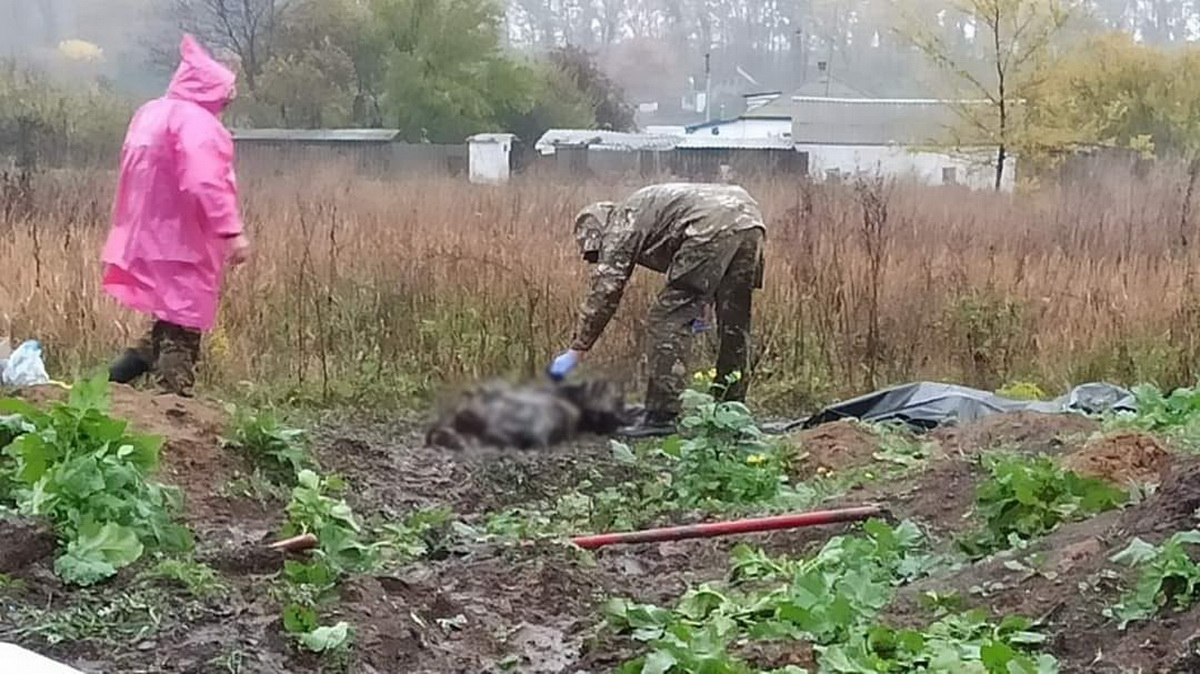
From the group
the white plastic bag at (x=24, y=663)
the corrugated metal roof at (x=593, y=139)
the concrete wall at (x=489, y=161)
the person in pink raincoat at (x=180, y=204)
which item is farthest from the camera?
the corrugated metal roof at (x=593, y=139)

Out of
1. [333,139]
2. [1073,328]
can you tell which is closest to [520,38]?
[1073,328]

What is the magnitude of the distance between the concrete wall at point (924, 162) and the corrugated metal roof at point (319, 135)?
6553 mm

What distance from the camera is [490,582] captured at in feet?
12.2

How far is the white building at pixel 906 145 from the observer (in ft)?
46.1

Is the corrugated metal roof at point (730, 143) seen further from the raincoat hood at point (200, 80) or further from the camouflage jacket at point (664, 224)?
the raincoat hood at point (200, 80)

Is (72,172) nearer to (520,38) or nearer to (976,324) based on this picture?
(976,324)

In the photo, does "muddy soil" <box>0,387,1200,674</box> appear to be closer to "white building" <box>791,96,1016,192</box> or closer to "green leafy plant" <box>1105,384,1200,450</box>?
"green leafy plant" <box>1105,384,1200,450</box>

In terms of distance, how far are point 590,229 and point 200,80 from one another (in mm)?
1556

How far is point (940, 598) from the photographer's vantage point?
312 centimetres

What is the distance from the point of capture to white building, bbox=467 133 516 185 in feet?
23.4

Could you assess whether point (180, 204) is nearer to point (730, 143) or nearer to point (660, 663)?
point (660, 663)

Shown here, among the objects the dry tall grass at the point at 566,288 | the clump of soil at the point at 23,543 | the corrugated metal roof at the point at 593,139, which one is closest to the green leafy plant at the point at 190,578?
the clump of soil at the point at 23,543

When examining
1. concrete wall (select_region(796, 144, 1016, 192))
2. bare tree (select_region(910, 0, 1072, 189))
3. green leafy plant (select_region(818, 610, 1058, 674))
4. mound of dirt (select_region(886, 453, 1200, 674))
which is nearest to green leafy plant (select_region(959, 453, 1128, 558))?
mound of dirt (select_region(886, 453, 1200, 674))

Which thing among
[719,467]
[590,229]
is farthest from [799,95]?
[719,467]
